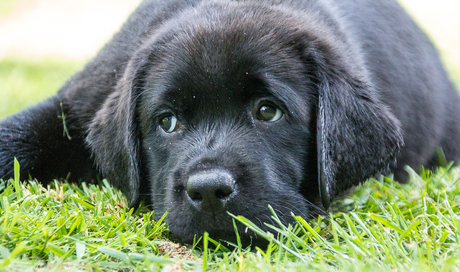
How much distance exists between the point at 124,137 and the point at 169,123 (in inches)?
13.6

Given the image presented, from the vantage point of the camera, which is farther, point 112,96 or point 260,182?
point 112,96

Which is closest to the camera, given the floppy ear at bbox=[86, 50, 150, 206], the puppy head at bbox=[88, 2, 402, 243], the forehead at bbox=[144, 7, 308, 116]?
the puppy head at bbox=[88, 2, 402, 243]

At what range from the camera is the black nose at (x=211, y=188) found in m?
2.31

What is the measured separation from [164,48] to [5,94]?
177 inches

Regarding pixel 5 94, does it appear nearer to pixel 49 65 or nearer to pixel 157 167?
pixel 49 65

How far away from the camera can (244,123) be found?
8.91 feet

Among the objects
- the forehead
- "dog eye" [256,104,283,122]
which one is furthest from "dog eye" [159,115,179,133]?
"dog eye" [256,104,283,122]

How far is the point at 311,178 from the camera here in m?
2.92

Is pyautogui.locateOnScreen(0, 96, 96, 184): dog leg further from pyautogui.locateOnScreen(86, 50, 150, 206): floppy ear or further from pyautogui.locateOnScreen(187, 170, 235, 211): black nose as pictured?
pyautogui.locateOnScreen(187, 170, 235, 211): black nose

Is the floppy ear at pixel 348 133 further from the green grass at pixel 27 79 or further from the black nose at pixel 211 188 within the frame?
the green grass at pixel 27 79

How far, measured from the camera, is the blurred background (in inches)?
327

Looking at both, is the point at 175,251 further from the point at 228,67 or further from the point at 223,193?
the point at 228,67

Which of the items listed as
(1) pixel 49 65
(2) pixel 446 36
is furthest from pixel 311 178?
(2) pixel 446 36

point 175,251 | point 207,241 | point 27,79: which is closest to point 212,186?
point 207,241
